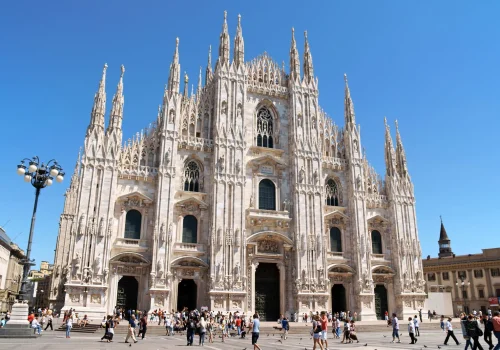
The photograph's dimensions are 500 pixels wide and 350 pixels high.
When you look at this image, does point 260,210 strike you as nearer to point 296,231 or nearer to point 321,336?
point 296,231

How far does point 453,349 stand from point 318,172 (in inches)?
888

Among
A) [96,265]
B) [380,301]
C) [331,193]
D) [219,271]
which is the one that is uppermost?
[331,193]

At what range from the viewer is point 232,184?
3459 cm

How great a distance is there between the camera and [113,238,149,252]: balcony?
31.0 m

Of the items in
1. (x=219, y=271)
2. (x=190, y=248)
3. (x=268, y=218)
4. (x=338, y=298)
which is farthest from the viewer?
(x=338, y=298)

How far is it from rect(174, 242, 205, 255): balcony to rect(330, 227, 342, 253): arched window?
11.9 meters

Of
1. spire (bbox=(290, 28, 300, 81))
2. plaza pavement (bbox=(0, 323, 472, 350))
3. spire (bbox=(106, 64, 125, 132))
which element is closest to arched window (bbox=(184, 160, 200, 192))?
spire (bbox=(106, 64, 125, 132))

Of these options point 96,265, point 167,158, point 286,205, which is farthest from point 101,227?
point 286,205

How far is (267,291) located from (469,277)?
40.3 metres

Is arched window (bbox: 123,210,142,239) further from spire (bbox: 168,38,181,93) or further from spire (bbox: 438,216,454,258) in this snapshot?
spire (bbox: 438,216,454,258)

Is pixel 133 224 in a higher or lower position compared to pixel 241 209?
lower

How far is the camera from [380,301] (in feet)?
123

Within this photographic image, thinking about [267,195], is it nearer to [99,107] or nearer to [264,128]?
[264,128]

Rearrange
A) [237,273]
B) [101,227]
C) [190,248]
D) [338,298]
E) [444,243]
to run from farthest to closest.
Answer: [444,243] → [338,298] → [190,248] → [237,273] → [101,227]
